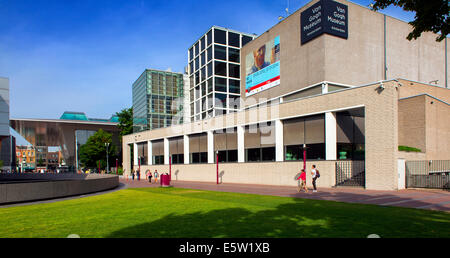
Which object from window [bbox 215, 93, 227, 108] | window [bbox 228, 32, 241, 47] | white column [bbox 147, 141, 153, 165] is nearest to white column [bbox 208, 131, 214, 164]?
window [bbox 215, 93, 227, 108]

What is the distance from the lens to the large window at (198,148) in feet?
128

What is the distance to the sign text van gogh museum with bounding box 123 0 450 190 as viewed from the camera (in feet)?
69.8

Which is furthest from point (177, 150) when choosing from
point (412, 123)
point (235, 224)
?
point (235, 224)

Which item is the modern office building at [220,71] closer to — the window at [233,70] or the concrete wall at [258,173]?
the window at [233,70]

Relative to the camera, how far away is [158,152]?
49562 mm

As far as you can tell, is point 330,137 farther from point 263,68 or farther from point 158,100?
point 158,100

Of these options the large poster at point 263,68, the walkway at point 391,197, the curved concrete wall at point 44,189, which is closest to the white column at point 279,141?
the walkway at point 391,197

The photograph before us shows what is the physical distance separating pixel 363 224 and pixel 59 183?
17.9 meters

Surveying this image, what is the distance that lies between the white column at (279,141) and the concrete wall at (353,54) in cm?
679

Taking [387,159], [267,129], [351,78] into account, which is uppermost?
[351,78]
